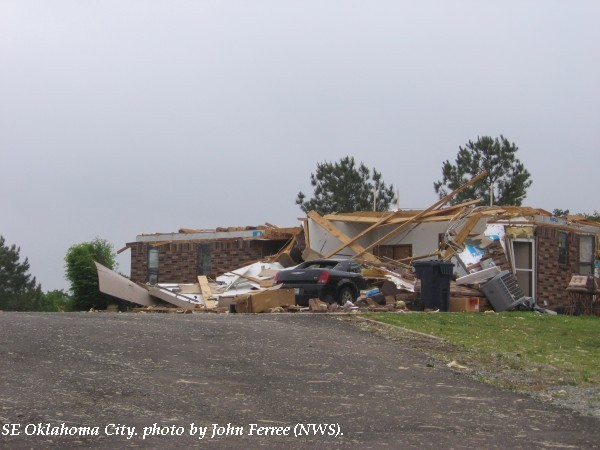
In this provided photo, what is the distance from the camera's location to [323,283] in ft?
88.0

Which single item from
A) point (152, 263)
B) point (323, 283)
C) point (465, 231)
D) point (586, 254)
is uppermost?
point (465, 231)

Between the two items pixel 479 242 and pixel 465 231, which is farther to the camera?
pixel 465 231

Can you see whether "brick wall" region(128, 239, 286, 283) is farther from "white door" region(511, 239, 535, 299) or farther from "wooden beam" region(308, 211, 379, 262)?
"white door" region(511, 239, 535, 299)

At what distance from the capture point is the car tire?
26906 mm

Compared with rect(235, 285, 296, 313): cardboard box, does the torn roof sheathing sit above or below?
above

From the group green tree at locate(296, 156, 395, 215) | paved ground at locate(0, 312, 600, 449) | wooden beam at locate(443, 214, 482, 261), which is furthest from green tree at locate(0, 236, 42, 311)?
paved ground at locate(0, 312, 600, 449)

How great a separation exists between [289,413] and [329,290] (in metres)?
17.3

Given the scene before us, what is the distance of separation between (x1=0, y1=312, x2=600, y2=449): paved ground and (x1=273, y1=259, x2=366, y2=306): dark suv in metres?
11.5

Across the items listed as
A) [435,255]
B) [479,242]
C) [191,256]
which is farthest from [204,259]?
[479,242]

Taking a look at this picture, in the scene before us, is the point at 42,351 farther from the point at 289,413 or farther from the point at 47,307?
the point at 47,307

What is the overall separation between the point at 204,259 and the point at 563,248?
1505 centimetres

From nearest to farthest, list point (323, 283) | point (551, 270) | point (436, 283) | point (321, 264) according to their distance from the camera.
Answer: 1. point (436, 283)
2. point (323, 283)
3. point (321, 264)
4. point (551, 270)

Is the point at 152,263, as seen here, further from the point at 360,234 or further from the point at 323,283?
the point at 323,283

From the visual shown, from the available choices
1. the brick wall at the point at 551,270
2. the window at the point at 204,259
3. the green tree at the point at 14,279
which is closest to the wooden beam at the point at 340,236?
the brick wall at the point at 551,270
